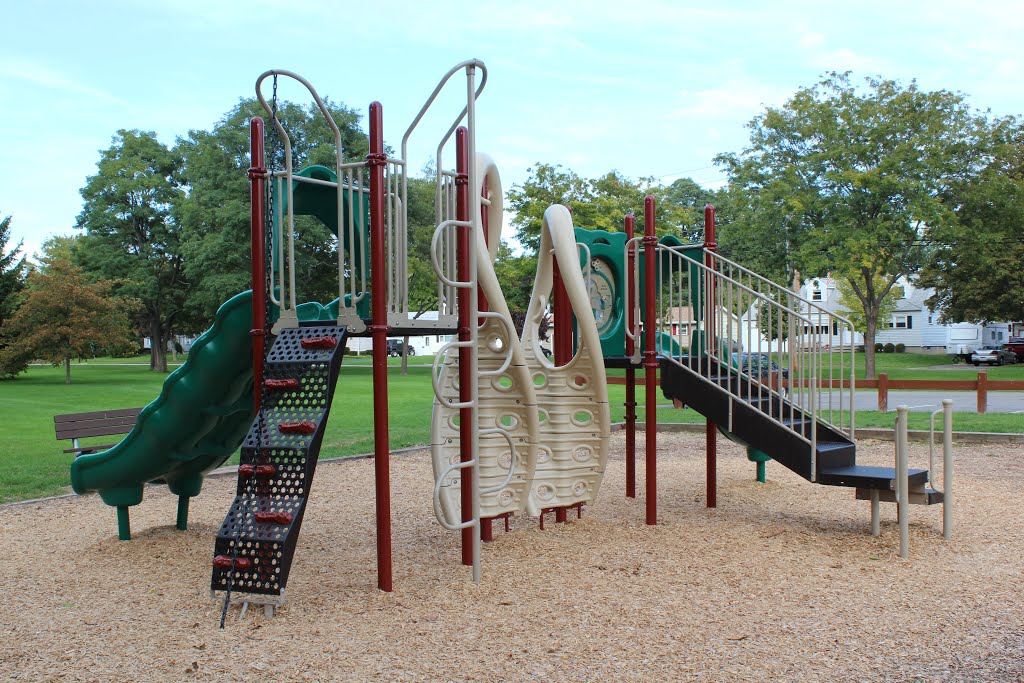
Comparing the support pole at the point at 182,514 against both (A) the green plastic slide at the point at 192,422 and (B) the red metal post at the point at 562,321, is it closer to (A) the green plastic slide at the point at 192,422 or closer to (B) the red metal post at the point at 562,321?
(A) the green plastic slide at the point at 192,422

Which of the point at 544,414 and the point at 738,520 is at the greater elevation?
the point at 544,414

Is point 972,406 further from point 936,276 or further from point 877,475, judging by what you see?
point 936,276

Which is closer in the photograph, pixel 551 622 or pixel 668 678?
pixel 668 678

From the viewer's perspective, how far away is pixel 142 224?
41.8 m

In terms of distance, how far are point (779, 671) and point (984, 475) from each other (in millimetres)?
7196

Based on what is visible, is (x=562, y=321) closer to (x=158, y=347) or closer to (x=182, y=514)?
(x=182, y=514)

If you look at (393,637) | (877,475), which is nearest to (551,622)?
(393,637)

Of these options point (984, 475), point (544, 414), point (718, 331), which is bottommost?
point (984, 475)

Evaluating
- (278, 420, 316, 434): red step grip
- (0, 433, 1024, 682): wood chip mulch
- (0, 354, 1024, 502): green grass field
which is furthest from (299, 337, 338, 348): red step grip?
(0, 354, 1024, 502): green grass field

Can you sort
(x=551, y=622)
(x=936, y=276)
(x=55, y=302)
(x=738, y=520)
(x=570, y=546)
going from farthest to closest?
(x=936, y=276), (x=55, y=302), (x=738, y=520), (x=570, y=546), (x=551, y=622)

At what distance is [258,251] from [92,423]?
14.1 feet

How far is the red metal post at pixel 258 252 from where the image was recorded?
220 inches

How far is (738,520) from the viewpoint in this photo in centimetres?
757

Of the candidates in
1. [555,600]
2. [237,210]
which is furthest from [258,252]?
[237,210]
